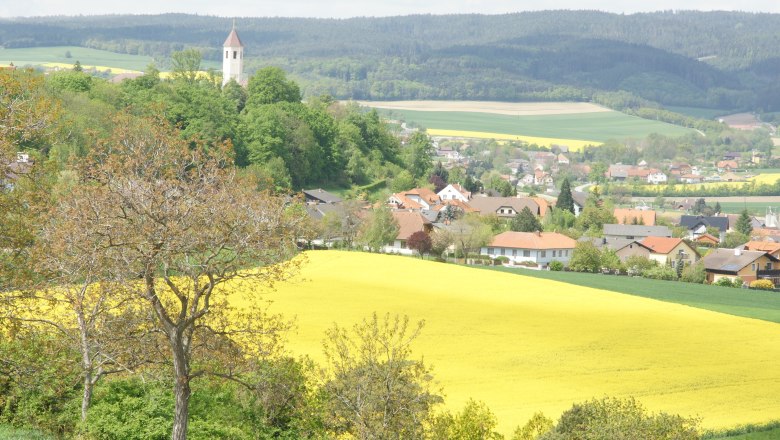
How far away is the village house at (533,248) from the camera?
265 ft

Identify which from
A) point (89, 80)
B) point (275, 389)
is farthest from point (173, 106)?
point (275, 389)

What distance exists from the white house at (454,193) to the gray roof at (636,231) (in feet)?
62.4

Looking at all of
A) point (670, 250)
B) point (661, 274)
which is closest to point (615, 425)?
point (661, 274)

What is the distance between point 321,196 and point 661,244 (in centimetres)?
2531

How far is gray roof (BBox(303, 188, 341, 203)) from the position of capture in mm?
88319

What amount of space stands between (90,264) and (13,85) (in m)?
3.10

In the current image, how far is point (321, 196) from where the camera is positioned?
89.5 m

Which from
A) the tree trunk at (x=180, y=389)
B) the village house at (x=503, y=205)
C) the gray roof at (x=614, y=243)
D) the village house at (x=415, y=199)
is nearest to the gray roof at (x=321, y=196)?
the village house at (x=415, y=199)

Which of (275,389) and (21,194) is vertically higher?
(21,194)

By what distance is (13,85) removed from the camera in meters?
18.0

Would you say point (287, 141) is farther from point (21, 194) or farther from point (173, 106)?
point (21, 194)

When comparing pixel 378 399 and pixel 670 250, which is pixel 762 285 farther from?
pixel 378 399

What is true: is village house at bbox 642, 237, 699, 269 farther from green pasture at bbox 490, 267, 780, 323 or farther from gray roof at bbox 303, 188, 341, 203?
gray roof at bbox 303, 188, 341, 203

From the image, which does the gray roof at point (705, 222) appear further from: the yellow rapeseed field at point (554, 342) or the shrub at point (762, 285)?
the yellow rapeseed field at point (554, 342)
